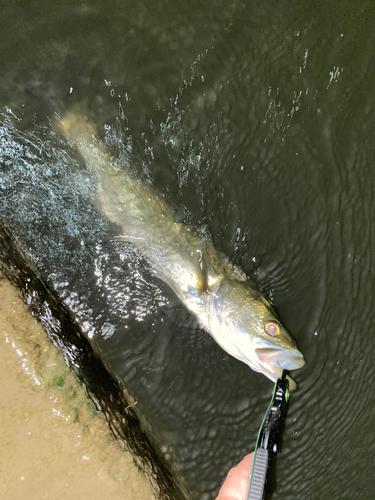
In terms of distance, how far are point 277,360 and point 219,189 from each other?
1468 millimetres

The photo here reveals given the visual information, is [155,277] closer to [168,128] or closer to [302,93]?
[168,128]

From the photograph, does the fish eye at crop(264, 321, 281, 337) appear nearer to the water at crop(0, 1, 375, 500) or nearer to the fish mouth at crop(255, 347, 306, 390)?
the fish mouth at crop(255, 347, 306, 390)

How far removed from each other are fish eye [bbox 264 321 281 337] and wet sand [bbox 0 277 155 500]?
1346 millimetres

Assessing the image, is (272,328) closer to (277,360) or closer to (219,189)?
(277,360)

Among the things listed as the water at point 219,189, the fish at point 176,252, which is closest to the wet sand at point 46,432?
the water at point 219,189

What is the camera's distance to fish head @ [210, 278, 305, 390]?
8.38 feet

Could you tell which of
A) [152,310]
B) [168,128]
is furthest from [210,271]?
[168,128]

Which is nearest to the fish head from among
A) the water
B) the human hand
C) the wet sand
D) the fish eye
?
the fish eye

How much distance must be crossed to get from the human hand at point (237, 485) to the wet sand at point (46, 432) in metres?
0.58

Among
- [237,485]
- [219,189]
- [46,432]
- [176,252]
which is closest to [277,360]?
[237,485]

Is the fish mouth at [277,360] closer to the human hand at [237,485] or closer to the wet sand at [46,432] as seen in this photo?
the human hand at [237,485]

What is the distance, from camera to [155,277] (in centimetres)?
297

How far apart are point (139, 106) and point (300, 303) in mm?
2198

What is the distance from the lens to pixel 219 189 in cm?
302
